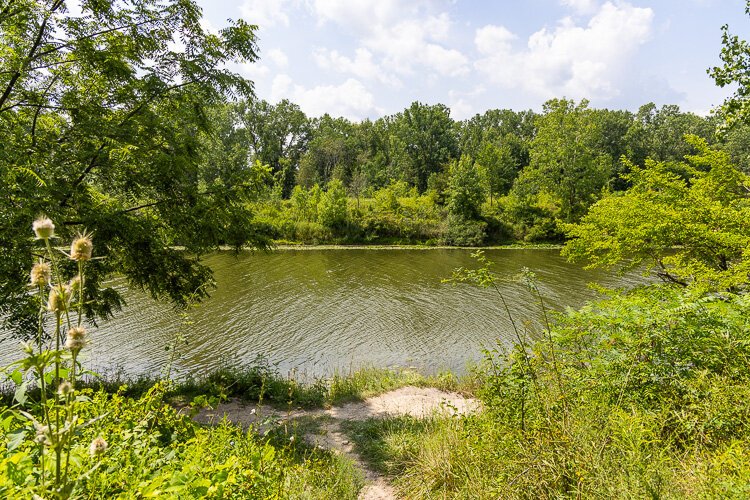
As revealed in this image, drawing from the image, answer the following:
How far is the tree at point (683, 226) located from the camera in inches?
273

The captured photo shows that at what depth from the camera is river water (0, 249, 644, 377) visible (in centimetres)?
1166

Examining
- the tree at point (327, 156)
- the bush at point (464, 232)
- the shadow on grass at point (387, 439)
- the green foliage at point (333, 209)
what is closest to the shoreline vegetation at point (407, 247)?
the bush at point (464, 232)

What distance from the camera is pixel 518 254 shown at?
108 ft

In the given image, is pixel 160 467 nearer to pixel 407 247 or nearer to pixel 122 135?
pixel 122 135

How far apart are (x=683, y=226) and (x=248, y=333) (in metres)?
12.8

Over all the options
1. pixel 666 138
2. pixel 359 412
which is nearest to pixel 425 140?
pixel 666 138

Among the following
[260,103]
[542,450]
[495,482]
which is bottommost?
[495,482]

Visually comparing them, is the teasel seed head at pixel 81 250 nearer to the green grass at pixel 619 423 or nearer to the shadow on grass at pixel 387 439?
the green grass at pixel 619 423

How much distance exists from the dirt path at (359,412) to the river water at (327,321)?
76.8 inches

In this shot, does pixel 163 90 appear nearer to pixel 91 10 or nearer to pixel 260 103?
pixel 91 10

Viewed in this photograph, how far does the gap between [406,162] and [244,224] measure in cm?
5228

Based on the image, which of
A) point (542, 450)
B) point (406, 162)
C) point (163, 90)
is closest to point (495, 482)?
point (542, 450)

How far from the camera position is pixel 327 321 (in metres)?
15.2

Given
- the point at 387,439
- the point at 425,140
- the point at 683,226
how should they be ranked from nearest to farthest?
the point at 387,439, the point at 683,226, the point at 425,140
